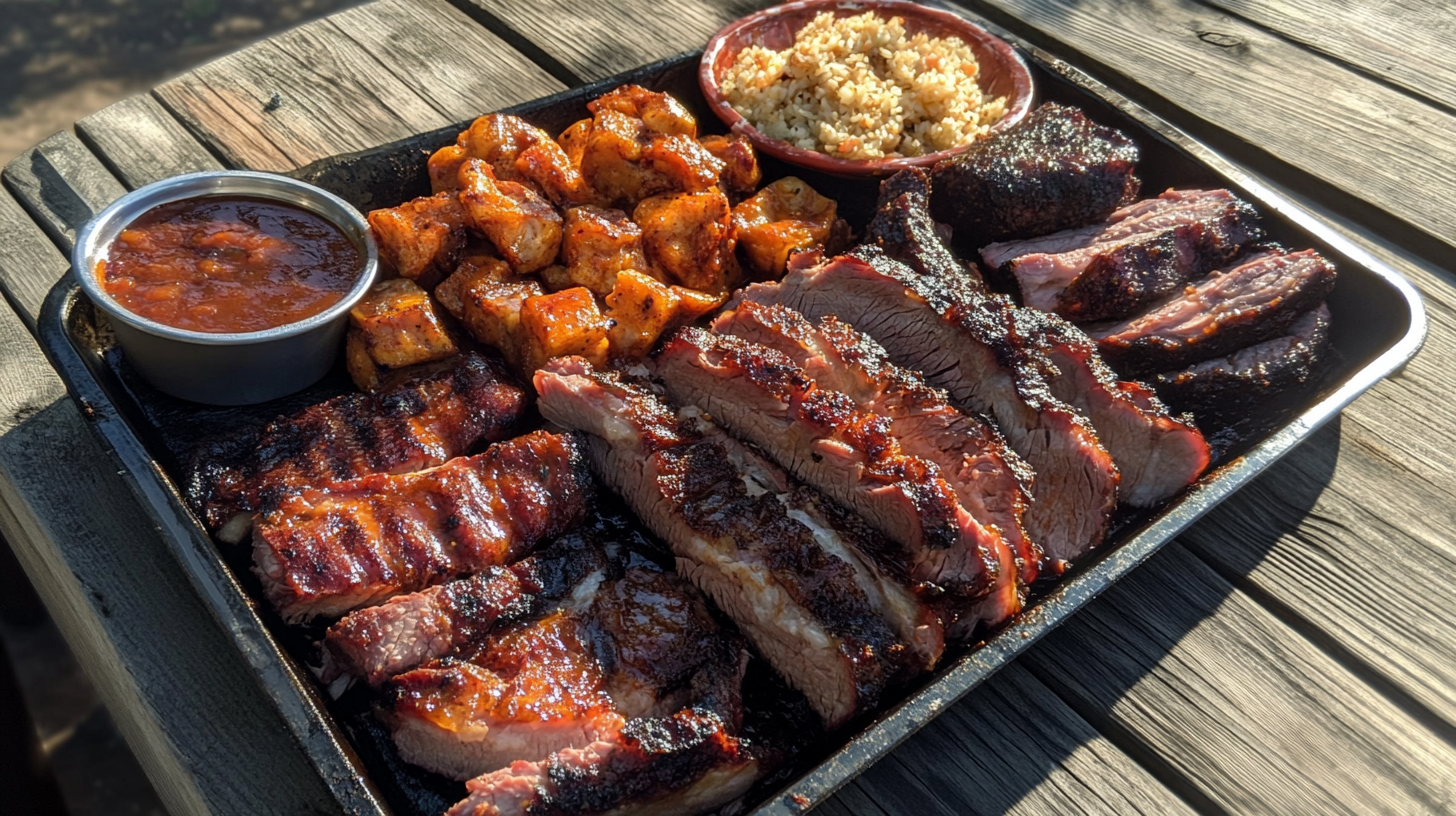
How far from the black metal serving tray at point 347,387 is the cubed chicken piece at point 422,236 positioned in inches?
15.0

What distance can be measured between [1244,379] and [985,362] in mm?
816

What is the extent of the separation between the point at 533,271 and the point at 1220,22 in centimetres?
411

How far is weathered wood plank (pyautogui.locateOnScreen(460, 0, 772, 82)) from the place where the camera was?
4527mm

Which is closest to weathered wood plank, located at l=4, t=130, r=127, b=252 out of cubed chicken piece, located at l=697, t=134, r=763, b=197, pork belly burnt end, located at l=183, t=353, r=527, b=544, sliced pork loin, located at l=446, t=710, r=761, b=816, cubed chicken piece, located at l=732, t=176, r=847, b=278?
pork belly burnt end, located at l=183, t=353, r=527, b=544

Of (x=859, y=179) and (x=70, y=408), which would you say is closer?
(x=70, y=408)

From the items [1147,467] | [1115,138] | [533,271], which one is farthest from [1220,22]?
[533,271]

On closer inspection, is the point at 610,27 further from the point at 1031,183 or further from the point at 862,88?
the point at 1031,183

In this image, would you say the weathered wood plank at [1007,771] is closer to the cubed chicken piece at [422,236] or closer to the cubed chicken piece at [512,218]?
the cubed chicken piece at [512,218]

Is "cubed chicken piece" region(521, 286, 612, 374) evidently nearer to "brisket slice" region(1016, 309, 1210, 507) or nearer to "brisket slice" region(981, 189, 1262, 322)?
"brisket slice" region(1016, 309, 1210, 507)

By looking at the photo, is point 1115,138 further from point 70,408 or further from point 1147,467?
point 70,408

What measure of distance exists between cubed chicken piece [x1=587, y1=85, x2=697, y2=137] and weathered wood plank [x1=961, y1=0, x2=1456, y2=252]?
242 cm

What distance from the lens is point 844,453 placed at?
2.47 metres

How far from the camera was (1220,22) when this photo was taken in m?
4.98

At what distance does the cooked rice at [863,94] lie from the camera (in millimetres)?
3584
